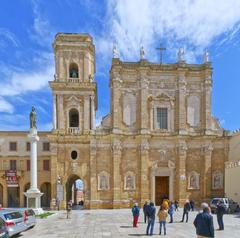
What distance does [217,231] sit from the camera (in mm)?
17688

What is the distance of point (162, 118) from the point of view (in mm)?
39281

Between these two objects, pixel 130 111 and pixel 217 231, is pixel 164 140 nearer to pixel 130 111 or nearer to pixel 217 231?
pixel 130 111

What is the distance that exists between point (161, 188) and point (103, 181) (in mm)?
7114

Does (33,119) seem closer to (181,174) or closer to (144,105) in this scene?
(144,105)

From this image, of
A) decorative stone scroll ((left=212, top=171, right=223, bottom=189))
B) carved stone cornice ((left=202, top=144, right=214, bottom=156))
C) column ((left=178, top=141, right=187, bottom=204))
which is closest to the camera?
column ((left=178, top=141, right=187, bottom=204))

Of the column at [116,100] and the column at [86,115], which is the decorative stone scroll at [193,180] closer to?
the column at [116,100]

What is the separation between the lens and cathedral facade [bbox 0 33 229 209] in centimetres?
3712

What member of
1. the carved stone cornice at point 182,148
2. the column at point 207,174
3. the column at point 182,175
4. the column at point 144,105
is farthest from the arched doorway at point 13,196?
the column at point 207,174

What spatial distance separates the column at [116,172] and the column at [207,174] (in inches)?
390

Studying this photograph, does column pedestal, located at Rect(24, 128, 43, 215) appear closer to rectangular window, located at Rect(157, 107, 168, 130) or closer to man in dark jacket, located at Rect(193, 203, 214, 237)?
rectangular window, located at Rect(157, 107, 168, 130)

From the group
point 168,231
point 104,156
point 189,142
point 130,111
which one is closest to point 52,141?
point 104,156

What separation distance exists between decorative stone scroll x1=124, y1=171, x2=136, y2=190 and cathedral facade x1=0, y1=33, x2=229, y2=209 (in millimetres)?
116

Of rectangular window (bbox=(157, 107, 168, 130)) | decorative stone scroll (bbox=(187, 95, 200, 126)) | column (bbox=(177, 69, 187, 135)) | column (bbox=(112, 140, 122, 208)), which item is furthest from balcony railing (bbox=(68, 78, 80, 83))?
decorative stone scroll (bbox=(187, 95, 200, 126))

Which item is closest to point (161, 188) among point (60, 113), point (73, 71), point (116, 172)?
point (116, 172)
